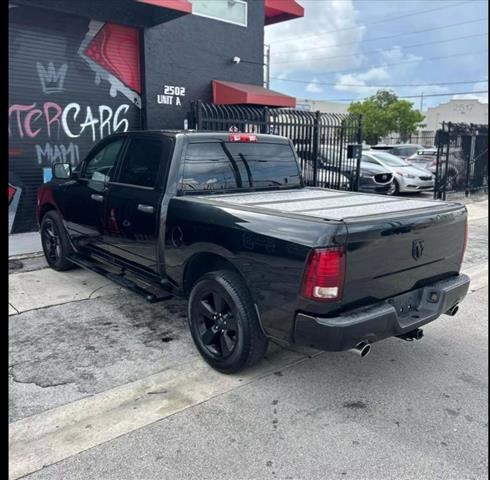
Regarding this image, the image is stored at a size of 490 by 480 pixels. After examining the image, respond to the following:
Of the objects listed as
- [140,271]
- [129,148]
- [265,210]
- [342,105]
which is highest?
[342,105]

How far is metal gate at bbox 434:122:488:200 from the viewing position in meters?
13.8

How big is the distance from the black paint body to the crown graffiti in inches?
188

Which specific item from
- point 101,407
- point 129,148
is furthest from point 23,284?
point 101,407

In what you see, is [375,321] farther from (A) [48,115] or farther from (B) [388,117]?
(B) [388,117]

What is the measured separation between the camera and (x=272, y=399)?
351cm

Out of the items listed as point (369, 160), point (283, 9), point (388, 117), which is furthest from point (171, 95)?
point (388, 117)

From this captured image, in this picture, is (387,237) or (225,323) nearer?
(387,237)

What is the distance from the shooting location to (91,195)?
538cm

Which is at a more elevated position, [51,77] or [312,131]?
[51,77]

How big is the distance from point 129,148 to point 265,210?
208 centimetres

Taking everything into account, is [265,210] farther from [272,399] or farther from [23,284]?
[23,284]

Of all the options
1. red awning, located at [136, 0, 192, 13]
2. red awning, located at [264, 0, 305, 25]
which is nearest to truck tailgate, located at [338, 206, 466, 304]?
red awning, located at [136, 0, 192, 13]

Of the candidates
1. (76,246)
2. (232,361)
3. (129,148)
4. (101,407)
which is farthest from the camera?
(76,246)

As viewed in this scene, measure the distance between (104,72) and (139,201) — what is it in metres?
6.03
